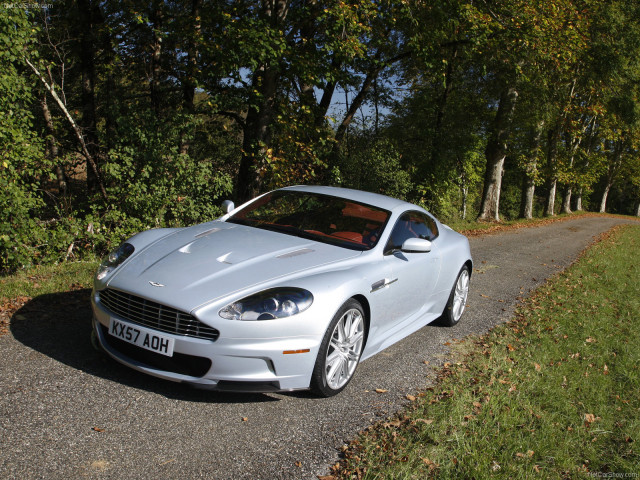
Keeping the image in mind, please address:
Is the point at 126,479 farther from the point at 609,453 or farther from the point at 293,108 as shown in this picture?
the point at 293,108

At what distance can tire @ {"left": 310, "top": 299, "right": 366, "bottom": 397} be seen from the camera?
3711 mm

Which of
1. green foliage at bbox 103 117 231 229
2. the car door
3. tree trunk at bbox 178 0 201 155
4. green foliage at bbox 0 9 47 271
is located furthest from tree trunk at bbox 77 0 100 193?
the car door

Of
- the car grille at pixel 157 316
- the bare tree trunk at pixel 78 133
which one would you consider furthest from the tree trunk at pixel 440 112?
the car grille at pixel 157 316

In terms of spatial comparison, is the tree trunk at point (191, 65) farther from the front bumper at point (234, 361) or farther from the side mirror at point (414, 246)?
the front bumper at point (234, 361)

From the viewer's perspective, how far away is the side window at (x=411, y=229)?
4932mm

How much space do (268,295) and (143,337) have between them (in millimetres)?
872

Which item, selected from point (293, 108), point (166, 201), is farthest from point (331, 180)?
point (166, 201)

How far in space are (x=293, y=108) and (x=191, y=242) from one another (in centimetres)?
851

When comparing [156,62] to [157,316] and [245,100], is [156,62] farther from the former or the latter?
[157,316]

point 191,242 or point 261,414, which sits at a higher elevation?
point 191,242

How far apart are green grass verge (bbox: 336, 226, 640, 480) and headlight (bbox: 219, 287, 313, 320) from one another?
3.14 ft

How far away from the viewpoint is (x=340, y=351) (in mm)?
3953

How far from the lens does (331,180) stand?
15047 millimetres

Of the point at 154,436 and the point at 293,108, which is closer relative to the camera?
the point at 154,436
